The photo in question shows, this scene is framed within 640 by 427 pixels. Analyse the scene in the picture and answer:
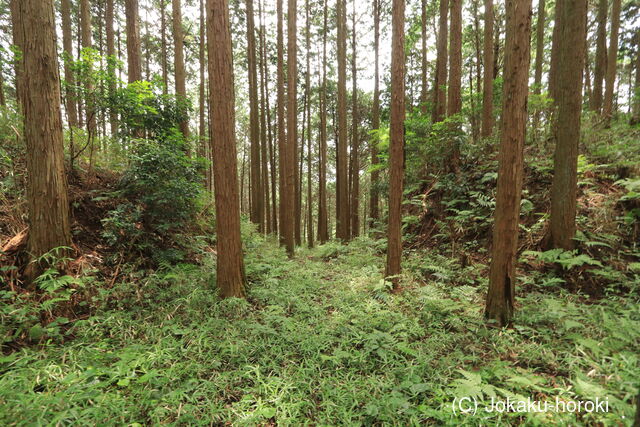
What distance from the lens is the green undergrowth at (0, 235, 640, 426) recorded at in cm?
255

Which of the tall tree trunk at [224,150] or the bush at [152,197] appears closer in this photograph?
the tall tree trunk at [224,150]

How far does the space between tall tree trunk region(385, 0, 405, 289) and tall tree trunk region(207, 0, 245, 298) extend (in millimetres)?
3092

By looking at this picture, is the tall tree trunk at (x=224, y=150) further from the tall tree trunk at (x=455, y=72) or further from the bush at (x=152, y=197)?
the tall tree trunk at (x=455, y=72)

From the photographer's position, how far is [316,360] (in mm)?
3531

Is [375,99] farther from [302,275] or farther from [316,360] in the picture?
[316,360]

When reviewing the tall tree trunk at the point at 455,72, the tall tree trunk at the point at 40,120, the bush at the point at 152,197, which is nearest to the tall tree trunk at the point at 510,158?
the tall tree trunk at the point at 455,72

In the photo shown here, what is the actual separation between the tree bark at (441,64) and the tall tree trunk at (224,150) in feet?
27.4

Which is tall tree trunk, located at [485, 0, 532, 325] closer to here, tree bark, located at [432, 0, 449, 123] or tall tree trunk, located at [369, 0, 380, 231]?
tree bark, located at [432, 0, 449, 123]

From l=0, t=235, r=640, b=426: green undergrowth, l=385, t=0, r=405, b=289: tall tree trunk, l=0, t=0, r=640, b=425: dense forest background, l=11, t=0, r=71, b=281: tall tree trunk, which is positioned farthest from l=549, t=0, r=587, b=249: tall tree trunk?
l=11, t=0, r=71, b=281: tall tree trunk

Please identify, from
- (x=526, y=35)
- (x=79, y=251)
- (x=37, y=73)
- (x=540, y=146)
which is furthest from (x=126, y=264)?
(x=540, y=146)

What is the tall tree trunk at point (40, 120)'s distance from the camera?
410cm

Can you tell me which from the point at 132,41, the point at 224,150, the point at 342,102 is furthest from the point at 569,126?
the point at 132,41

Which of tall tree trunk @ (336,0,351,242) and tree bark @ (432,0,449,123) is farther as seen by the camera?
tall tree trunk @ (336,0,351,242)

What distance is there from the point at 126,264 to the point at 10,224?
190 centimetres
